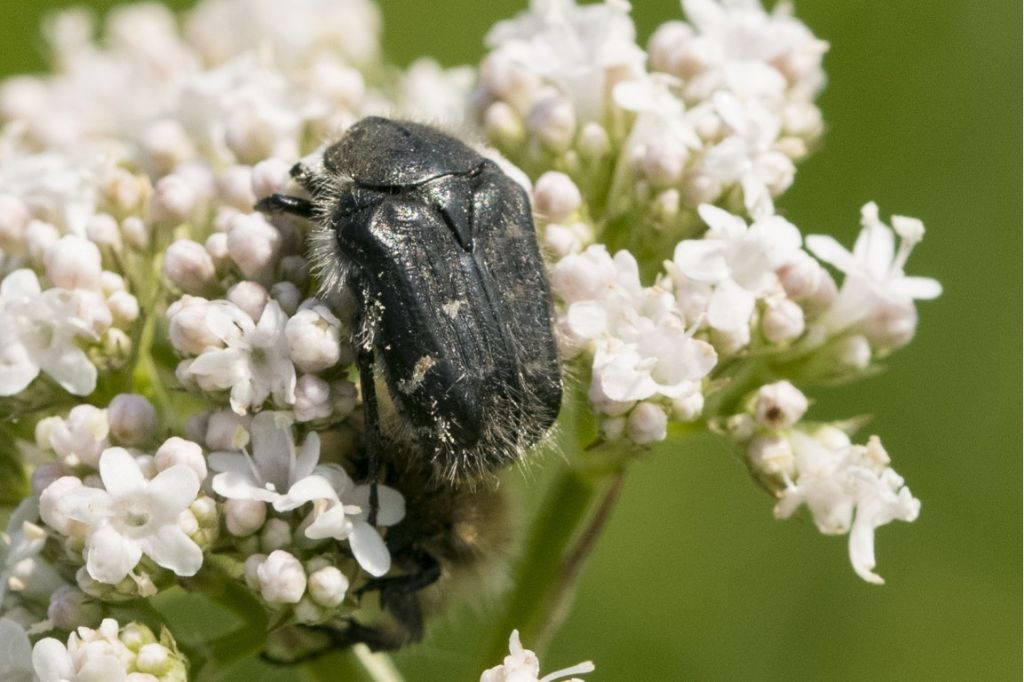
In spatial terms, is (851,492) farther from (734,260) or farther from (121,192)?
(121,192)

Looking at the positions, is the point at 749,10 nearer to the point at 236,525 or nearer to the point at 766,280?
the point at 766,280

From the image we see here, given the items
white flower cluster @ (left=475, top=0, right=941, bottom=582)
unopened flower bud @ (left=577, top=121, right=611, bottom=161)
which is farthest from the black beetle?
unopened flower bud @ (left=577, top=121, right=611, bottom=161)

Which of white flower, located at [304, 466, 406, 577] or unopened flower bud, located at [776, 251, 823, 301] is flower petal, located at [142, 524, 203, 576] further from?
unopened flower bud, located at [776, 251, 823, 301]

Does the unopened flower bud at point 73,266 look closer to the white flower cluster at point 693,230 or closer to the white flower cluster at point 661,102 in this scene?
the white flower cluster at point 693,230

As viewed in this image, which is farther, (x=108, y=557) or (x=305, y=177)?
(x=305, y=177)

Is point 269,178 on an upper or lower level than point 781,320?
lower

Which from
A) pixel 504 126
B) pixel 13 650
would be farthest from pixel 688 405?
pixel 13 650
